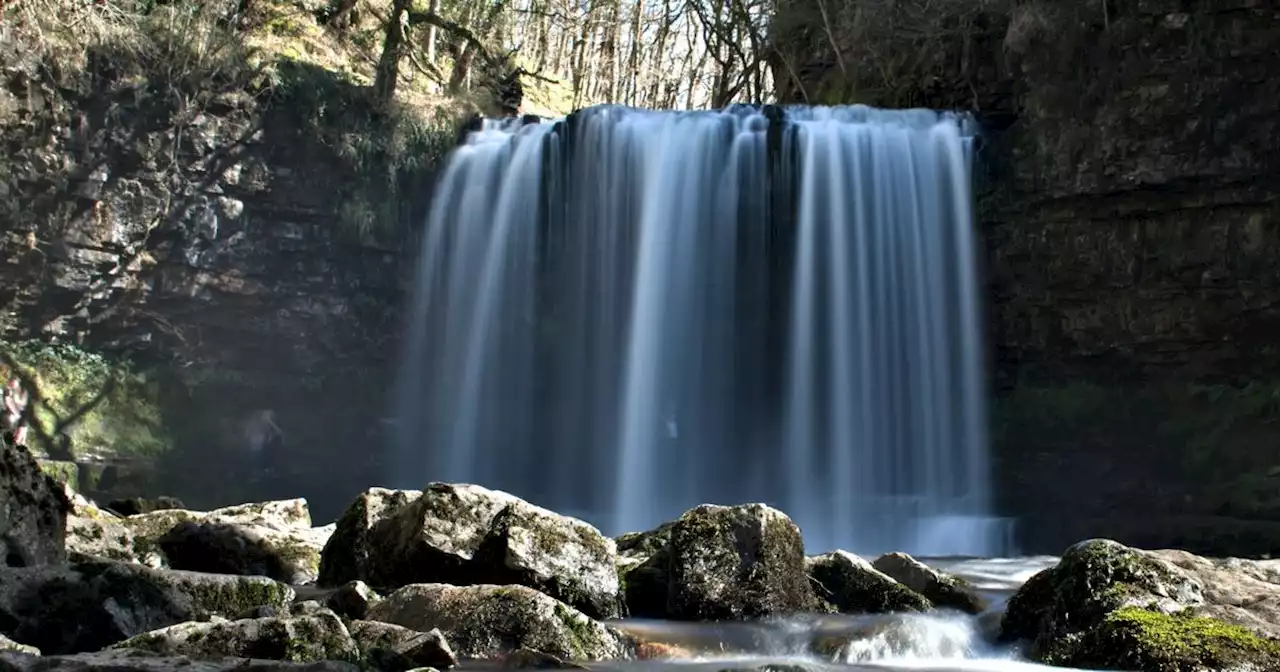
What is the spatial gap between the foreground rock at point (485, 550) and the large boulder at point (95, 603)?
1484mm

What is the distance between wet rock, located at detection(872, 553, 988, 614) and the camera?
8.09 meters

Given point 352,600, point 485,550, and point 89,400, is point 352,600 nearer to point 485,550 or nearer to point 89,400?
point 485,550

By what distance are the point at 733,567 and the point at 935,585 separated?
174cm

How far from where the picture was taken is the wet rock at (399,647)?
523 cm

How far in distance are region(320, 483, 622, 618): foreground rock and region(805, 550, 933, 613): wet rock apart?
159 centimetres

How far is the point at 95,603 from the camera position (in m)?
5.61

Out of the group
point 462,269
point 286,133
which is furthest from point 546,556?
point 286,133

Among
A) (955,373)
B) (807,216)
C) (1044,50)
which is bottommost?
(955,373)

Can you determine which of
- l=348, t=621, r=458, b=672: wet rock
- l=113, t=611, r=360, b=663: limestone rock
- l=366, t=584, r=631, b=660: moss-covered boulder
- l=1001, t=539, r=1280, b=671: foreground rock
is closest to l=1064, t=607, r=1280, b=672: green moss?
l=1001, t=539, r=1280, b=671: foreground rock

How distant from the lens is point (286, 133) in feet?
56.7

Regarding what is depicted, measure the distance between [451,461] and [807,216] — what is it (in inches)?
263

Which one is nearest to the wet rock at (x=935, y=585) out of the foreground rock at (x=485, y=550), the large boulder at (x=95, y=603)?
the foreground rock at (x=485, y=550)

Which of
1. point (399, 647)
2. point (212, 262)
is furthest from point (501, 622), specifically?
point (212, 262)

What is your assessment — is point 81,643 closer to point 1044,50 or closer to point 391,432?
point 391,432
